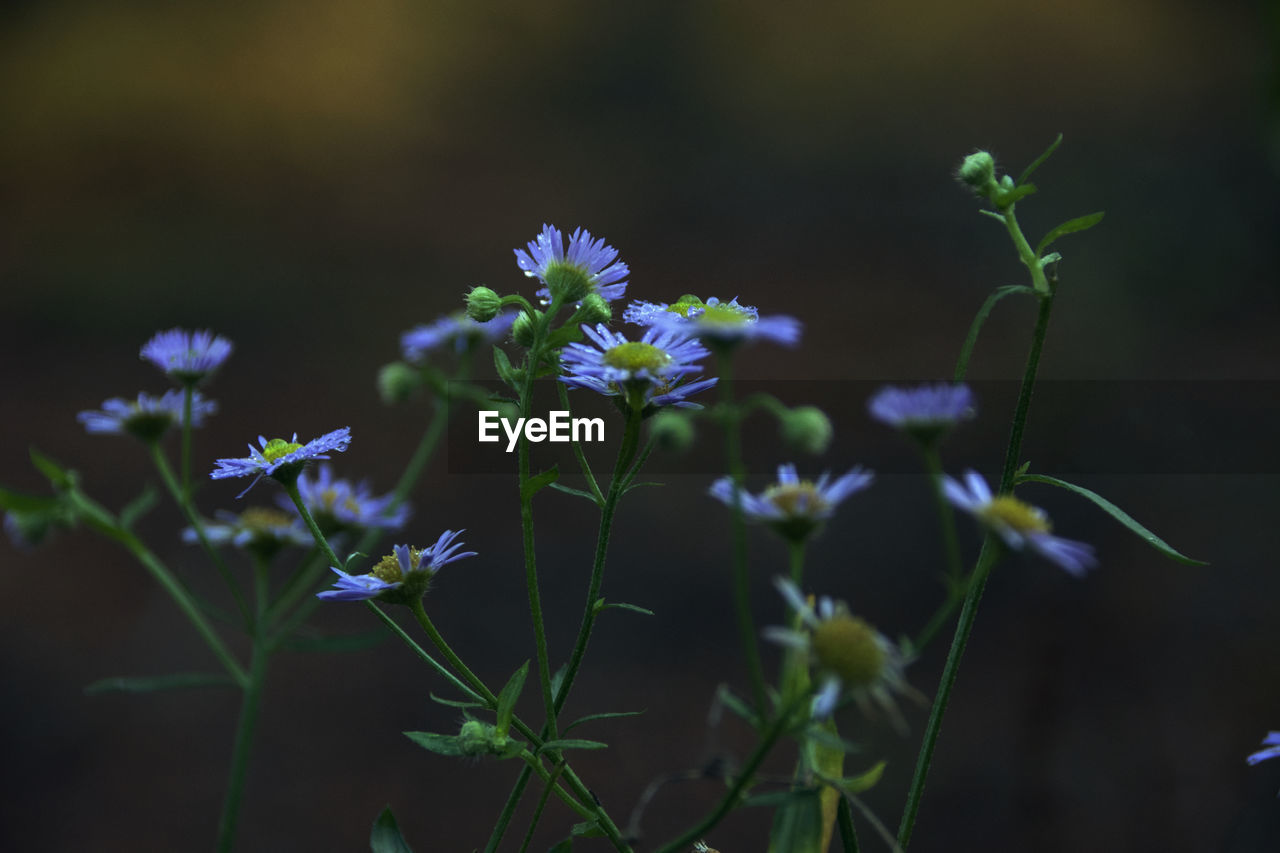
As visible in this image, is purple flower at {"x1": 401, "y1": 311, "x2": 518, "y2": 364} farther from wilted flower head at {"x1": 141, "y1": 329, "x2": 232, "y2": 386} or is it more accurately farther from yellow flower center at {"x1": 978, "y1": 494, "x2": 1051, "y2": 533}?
yellow flower center at {"x1": 978, "y1": 494, "x2": 1051, "y2": 533}

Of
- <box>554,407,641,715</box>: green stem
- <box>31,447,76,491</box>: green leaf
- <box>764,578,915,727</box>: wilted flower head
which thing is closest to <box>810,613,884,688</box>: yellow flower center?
<box>764,578,915,727</box>: wilted flower head

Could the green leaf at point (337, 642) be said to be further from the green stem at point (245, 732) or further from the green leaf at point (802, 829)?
the green leaf at point (802, 829)

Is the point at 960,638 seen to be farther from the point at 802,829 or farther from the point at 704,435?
the point at 704,435

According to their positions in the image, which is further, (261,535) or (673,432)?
(261,535)

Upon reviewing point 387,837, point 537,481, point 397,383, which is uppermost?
point 397,383

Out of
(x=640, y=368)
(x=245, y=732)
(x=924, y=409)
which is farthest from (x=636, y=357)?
(x=245, y=732)

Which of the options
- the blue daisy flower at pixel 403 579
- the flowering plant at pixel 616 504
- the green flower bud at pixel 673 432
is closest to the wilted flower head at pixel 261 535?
the flowering plant at pixel 616 504
